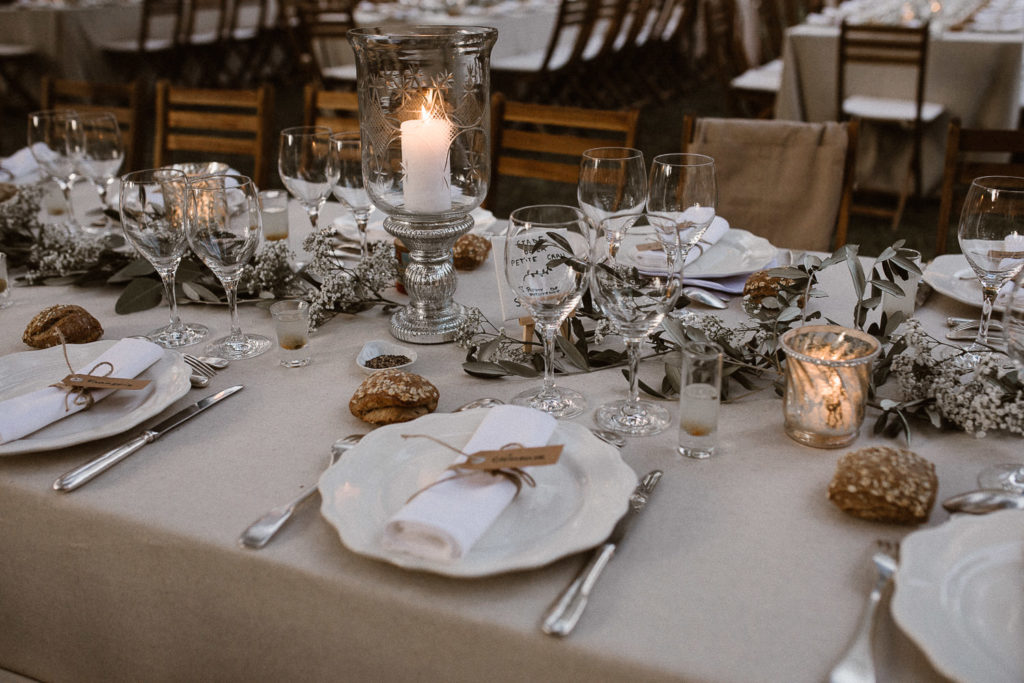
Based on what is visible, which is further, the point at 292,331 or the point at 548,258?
the point at 292,331

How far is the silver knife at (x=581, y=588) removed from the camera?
0.72 meters

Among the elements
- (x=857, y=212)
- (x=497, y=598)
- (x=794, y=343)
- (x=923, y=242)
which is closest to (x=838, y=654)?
(x=497, y=598)

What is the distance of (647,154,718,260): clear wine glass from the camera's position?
4.52 feet

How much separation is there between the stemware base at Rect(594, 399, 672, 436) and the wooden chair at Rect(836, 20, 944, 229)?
3.12m

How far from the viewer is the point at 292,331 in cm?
123

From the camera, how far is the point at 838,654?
2.27 feet

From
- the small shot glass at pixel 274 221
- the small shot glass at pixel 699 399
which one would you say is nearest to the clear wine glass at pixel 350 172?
the small shot glass at pixel 274 221

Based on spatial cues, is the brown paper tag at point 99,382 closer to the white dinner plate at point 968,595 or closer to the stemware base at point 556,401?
the stemware base at point 556,401

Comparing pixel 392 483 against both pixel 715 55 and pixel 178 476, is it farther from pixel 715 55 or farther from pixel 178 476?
pixel 715 55

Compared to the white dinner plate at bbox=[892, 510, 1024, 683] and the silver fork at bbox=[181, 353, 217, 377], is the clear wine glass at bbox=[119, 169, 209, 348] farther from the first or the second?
the white dinner plate at bbox=[892, 510, 1024, 683]

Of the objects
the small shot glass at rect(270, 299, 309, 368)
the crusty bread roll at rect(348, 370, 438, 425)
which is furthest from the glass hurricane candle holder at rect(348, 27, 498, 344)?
the crusty bread roll at rect(348, 370, 438, 425)

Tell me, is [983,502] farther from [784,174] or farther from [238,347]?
[784,174]

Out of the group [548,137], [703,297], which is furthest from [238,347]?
[548,137]

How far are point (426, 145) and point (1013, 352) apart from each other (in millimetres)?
796
